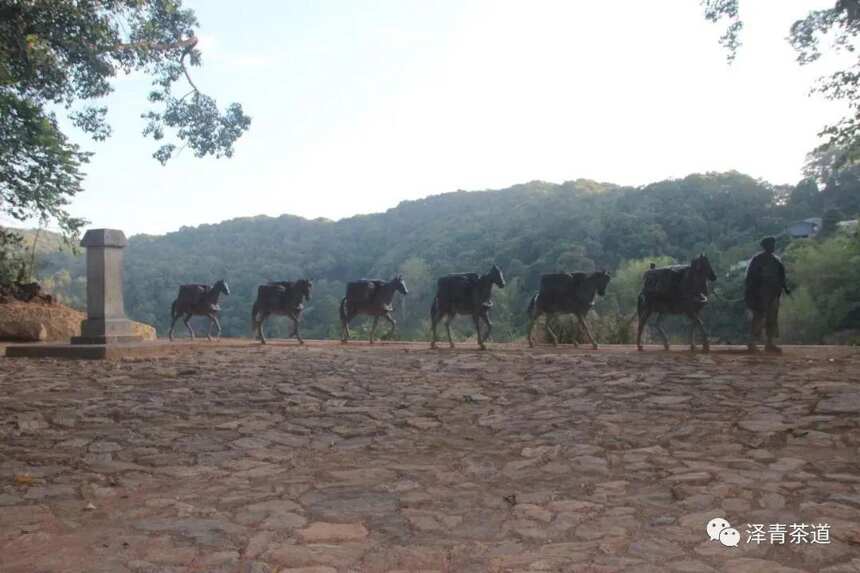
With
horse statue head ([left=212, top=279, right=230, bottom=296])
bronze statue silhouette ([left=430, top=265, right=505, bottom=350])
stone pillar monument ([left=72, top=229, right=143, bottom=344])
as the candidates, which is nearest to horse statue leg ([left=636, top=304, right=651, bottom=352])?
bronze statue silhouette ([left=430, top=265, right=505, bottom=350])

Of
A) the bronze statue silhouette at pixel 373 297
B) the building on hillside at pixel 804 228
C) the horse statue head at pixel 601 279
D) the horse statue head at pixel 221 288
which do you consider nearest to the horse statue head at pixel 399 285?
the bronze statue silhouette at pixel 373 297

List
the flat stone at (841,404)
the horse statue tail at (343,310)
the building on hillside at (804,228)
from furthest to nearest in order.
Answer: the building on hillside at (804,228), the horse statue tail at (343,310), the flat stone at (841,404)

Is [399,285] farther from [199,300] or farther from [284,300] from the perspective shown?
[199,300]

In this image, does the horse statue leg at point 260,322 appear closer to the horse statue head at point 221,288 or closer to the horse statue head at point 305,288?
the horse statue head at point 305,288

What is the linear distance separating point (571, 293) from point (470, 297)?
1749mm

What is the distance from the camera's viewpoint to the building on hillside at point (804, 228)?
36.7 metres

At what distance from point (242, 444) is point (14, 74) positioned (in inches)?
345

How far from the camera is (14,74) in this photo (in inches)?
425

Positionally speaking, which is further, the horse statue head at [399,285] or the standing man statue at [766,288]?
the horse statue head at [399,285]

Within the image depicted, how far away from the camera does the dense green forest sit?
28.7m

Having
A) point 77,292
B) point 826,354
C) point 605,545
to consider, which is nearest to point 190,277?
point 77,292

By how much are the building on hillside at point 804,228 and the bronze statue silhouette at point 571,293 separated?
98.5 feet

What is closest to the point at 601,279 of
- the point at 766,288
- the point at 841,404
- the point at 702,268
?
the point at 702,268

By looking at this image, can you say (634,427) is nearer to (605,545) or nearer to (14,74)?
(605,545)
